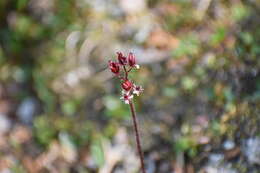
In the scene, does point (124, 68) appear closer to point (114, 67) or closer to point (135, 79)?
point (114, 67)

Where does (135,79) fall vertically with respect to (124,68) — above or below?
above

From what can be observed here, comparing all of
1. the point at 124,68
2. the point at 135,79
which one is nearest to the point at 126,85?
the point at 124,68

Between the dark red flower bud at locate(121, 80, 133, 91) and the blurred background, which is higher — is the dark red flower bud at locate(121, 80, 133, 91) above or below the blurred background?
below

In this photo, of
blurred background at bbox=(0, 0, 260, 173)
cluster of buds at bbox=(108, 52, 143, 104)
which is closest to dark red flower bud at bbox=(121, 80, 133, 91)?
cluster of buds at bbox=(108, 52, 143, 104)

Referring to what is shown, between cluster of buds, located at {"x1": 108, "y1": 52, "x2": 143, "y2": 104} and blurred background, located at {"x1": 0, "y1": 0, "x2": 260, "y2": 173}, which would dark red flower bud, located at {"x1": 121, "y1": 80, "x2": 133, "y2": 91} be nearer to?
cluster of buds, located at {"x1": 108, "y1": 52, "x2": 143, "y2": 104}

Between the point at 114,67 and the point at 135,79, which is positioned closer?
the point at 114,67

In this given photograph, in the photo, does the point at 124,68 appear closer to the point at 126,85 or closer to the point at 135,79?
the point at 126,85

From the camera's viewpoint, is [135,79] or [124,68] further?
[135,79]

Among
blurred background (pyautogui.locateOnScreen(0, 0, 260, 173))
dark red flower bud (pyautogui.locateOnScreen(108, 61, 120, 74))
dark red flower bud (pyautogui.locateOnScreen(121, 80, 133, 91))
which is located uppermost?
blurred background (pyautogui.locateOnScreen(0, 0, 260, 173))

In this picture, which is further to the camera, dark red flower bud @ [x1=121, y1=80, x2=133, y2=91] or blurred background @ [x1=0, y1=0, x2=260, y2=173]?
blurred background @ [x1=0, y1=0, x2=260, y2=173]

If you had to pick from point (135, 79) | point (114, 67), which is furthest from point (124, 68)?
point (135, 79)
